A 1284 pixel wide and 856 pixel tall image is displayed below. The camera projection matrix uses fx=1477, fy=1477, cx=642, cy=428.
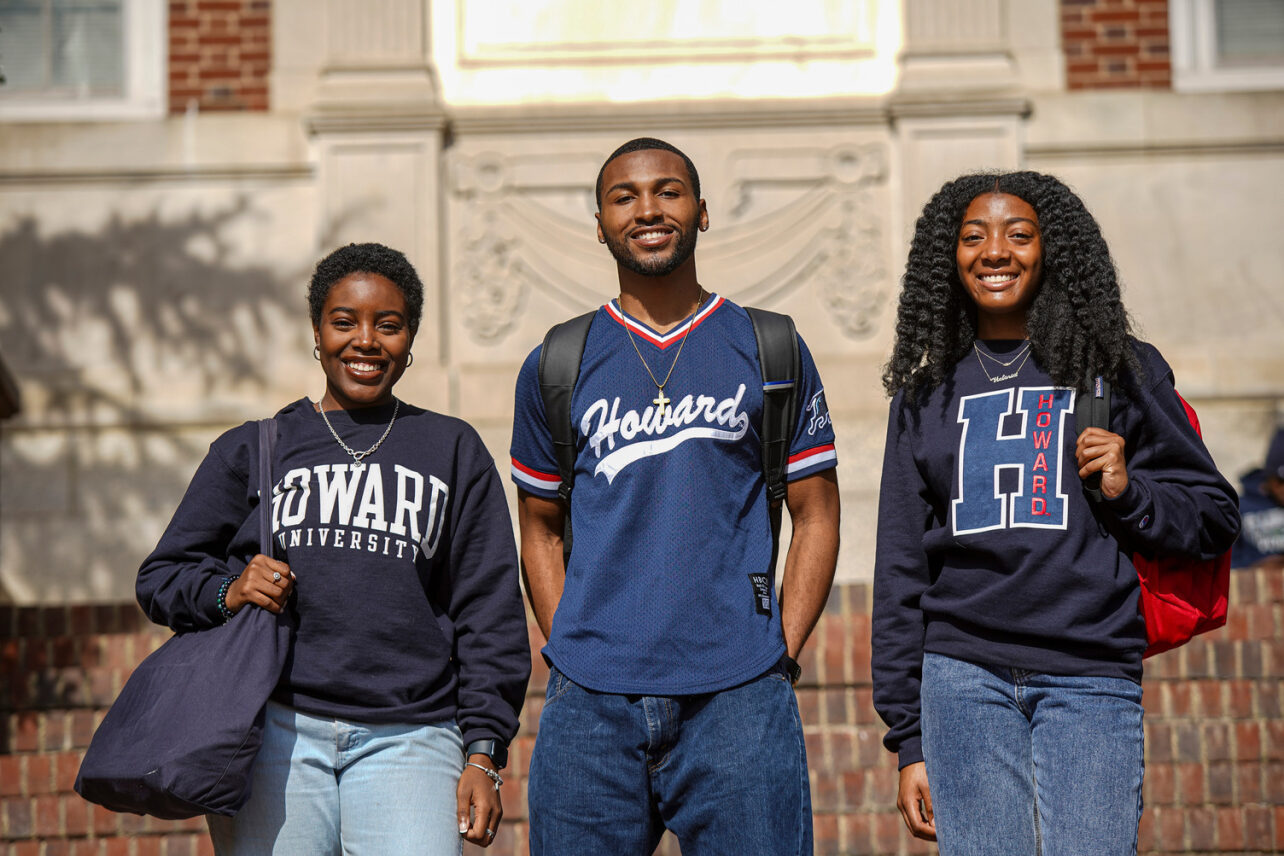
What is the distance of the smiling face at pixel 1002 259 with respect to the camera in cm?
303

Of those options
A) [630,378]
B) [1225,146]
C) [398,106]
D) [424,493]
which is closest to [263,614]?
[424,493]

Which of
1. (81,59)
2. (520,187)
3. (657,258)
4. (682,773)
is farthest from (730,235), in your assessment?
(682,773)

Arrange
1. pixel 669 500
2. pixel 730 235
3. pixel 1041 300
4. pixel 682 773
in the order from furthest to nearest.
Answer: pixel 730 235, pixel 1041 300, pixel 669 500, pixel 682 773

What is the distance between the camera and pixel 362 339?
122 inches

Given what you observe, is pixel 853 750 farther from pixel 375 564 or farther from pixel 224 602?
pixel 224 602

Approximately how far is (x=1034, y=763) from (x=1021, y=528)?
441mm

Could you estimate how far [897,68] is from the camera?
317 inches

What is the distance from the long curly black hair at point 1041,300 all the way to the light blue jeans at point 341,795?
4.15ft

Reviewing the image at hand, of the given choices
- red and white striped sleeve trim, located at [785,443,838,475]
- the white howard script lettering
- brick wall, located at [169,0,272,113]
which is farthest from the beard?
brick wall, located at [169,0,272,113]

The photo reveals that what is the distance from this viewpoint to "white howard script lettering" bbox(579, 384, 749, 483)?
9.40 ft

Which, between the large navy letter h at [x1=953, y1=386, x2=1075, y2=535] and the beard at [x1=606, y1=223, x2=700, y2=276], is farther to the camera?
the beard at [x1=606, y1=223, x2=700, y2=276]

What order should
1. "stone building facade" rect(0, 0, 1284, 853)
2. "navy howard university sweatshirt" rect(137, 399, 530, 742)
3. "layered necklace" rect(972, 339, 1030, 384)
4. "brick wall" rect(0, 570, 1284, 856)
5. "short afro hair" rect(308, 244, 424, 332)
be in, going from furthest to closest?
"stone building facade" rect(0, 0, 1284, 853) < "brick wall" rect(0, 570, 1284, 856) < "short afro hair" rect(308, 244, 424, 332) < "layered necklace" rect(972, 339, 1030, 384) < "navy howard university sweatshirt" rect(137, 399, 530, 742)

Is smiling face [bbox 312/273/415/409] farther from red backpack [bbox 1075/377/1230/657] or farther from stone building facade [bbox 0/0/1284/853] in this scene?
stone building facade [bbox 0/0/1284/853]

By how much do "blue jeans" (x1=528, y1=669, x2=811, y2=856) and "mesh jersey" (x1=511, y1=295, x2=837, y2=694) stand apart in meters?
0.05
